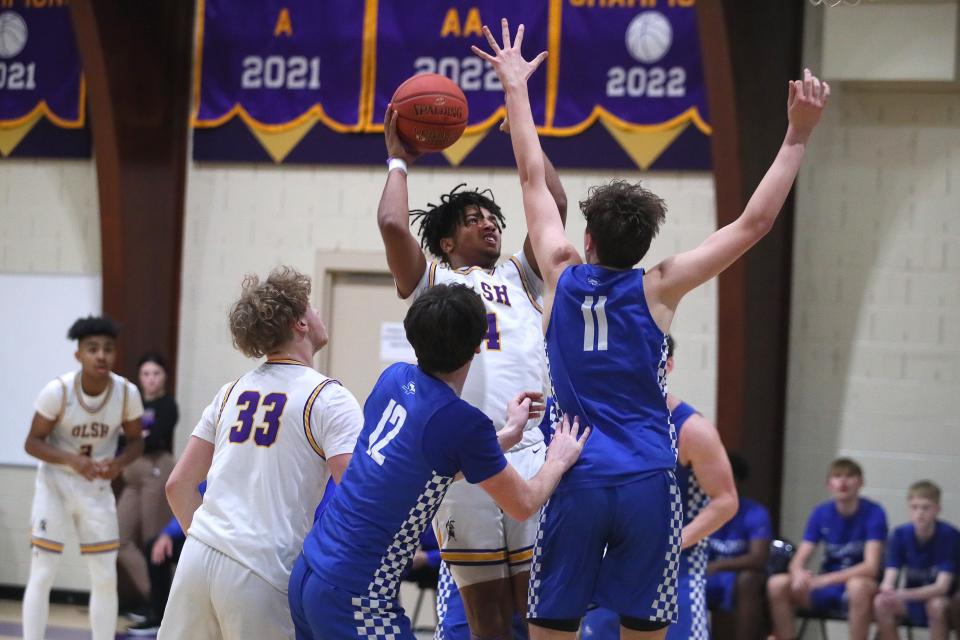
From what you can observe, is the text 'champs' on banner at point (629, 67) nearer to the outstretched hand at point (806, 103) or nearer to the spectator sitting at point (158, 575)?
the spectator sitting at point (158, 575)

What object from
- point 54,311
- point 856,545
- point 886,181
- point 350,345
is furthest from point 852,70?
point 54,311

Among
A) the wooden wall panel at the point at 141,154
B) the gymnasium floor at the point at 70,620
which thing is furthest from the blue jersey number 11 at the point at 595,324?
the wooden wall panel at the point at 141,154

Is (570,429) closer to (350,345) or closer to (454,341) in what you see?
(454,341)

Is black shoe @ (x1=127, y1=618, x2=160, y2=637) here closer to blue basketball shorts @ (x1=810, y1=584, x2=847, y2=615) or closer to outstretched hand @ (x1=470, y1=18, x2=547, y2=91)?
blue basketball shorts @ (x1=810, y1=584, x2=847, y2=615)

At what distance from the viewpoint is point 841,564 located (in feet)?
24.5

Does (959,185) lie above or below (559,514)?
above

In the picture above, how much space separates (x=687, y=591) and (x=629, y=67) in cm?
506

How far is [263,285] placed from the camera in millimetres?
3797

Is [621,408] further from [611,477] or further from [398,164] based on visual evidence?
[398,164]

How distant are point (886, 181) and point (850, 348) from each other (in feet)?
3.66

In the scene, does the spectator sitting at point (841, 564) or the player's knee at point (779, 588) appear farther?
the player's knee at point (779, 588)

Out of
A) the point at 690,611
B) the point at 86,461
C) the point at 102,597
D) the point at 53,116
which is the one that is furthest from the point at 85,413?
the point at 690,611

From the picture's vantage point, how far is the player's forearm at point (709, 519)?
14.5 feet

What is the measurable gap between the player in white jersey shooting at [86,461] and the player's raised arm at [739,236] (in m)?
4.64
